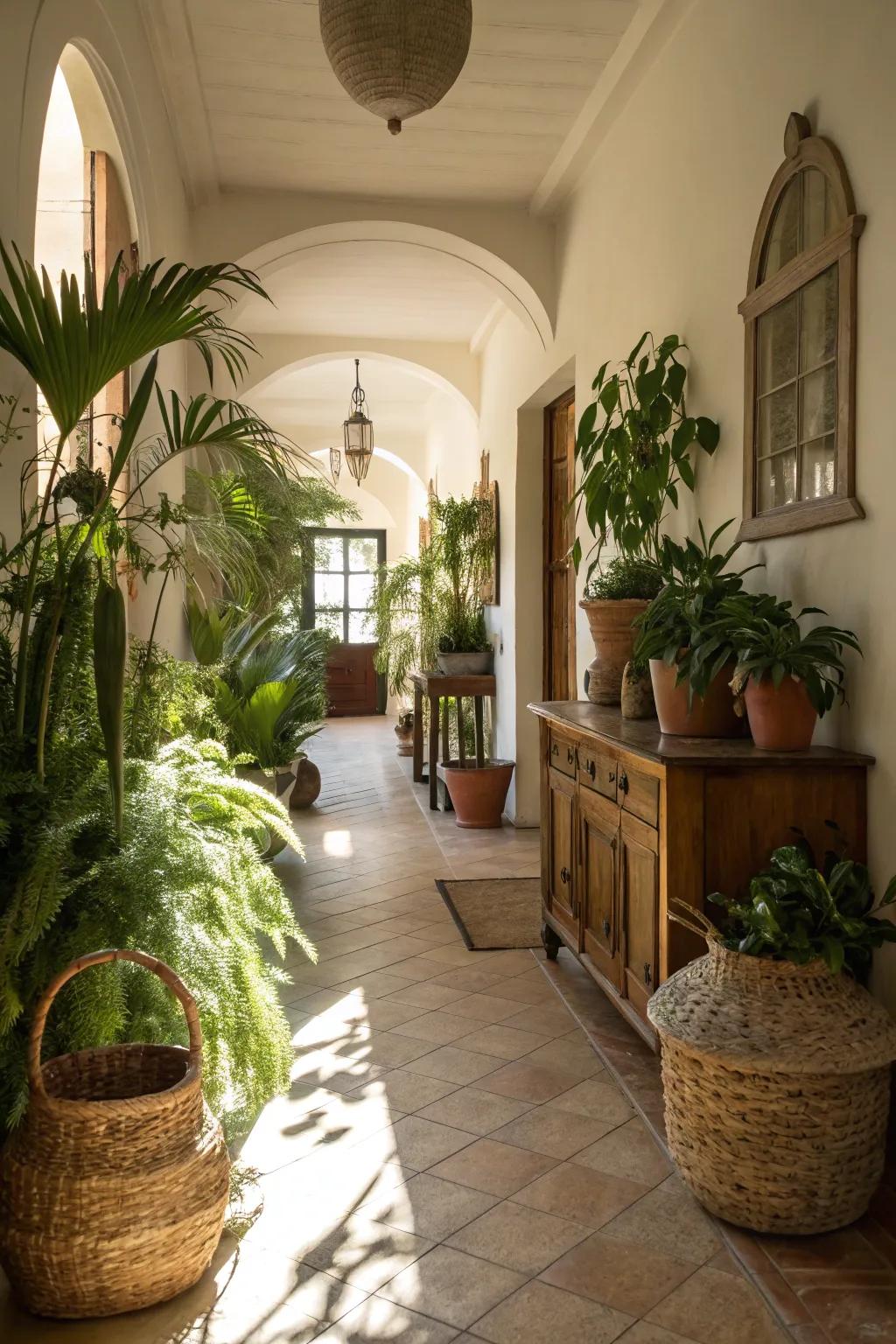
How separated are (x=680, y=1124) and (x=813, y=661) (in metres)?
1.18

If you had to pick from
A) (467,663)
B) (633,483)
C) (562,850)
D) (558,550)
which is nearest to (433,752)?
(467,663)

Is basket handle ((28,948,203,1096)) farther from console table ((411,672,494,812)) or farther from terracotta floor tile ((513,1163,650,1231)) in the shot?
console table ((411,672,494,812))

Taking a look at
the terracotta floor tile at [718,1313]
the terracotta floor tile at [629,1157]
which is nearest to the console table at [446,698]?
the terracotta floor tile at [629,1157]

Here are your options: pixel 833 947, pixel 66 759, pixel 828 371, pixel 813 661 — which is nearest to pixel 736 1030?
pixel 833 947

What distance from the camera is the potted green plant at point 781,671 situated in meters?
2.69

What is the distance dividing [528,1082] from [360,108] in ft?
13.3

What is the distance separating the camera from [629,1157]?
2.60 metres

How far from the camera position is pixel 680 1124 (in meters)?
2.39

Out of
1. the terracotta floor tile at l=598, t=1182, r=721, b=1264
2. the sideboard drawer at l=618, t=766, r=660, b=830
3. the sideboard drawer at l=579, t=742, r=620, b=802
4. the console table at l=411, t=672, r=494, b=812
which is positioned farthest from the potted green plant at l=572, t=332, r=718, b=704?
the console table at l=411, t=672, r=494, b=812

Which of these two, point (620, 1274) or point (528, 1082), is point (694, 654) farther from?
point (620, 1274)

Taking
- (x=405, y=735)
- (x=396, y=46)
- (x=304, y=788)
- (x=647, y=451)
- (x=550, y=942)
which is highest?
(x=396, y=46)

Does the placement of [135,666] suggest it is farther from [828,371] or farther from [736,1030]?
[828,371]

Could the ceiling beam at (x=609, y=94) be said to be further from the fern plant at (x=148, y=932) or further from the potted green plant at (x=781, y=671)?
the fern plant at (x=148, y=932)

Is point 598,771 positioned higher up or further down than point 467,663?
further down
